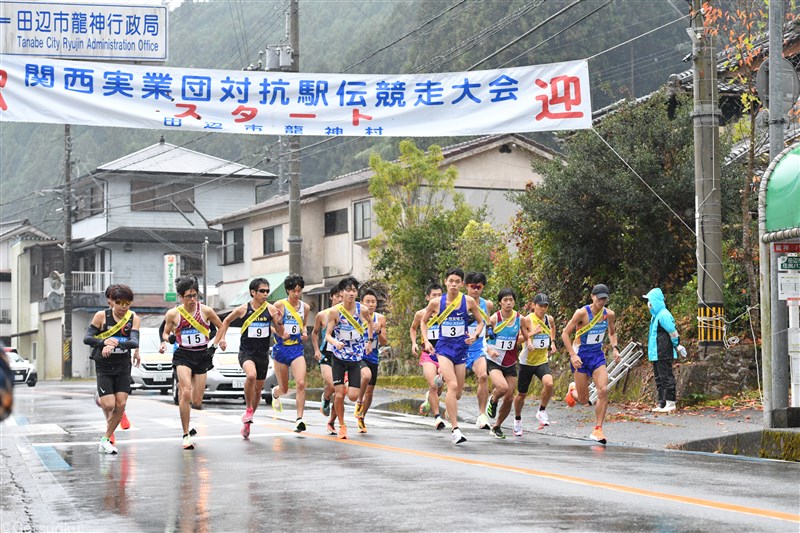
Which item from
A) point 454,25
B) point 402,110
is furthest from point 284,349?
point 454,25

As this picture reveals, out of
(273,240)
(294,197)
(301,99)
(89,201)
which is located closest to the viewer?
(301,99)

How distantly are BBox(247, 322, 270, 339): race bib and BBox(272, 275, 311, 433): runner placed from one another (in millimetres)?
167

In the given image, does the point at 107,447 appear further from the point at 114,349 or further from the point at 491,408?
A: the point at 491,408

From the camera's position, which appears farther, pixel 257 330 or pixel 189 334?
pixel 257 330

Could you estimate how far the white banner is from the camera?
54.3 ft

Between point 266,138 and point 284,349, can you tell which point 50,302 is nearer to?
point 266,138

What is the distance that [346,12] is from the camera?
85.2m

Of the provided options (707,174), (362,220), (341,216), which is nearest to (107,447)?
(707,174)

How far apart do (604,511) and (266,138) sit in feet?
222

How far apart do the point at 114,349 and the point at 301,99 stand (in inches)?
208

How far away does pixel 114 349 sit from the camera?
13.7 metres

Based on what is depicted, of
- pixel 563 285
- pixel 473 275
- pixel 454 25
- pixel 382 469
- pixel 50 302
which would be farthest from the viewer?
pixel 50 302

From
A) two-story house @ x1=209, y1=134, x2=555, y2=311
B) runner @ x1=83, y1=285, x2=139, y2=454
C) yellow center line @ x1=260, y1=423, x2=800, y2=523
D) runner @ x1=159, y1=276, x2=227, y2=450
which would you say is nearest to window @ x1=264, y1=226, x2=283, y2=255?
two-story house @ x1=209, y1=134, x2=555, y2=311

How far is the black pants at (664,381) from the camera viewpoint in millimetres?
18516
